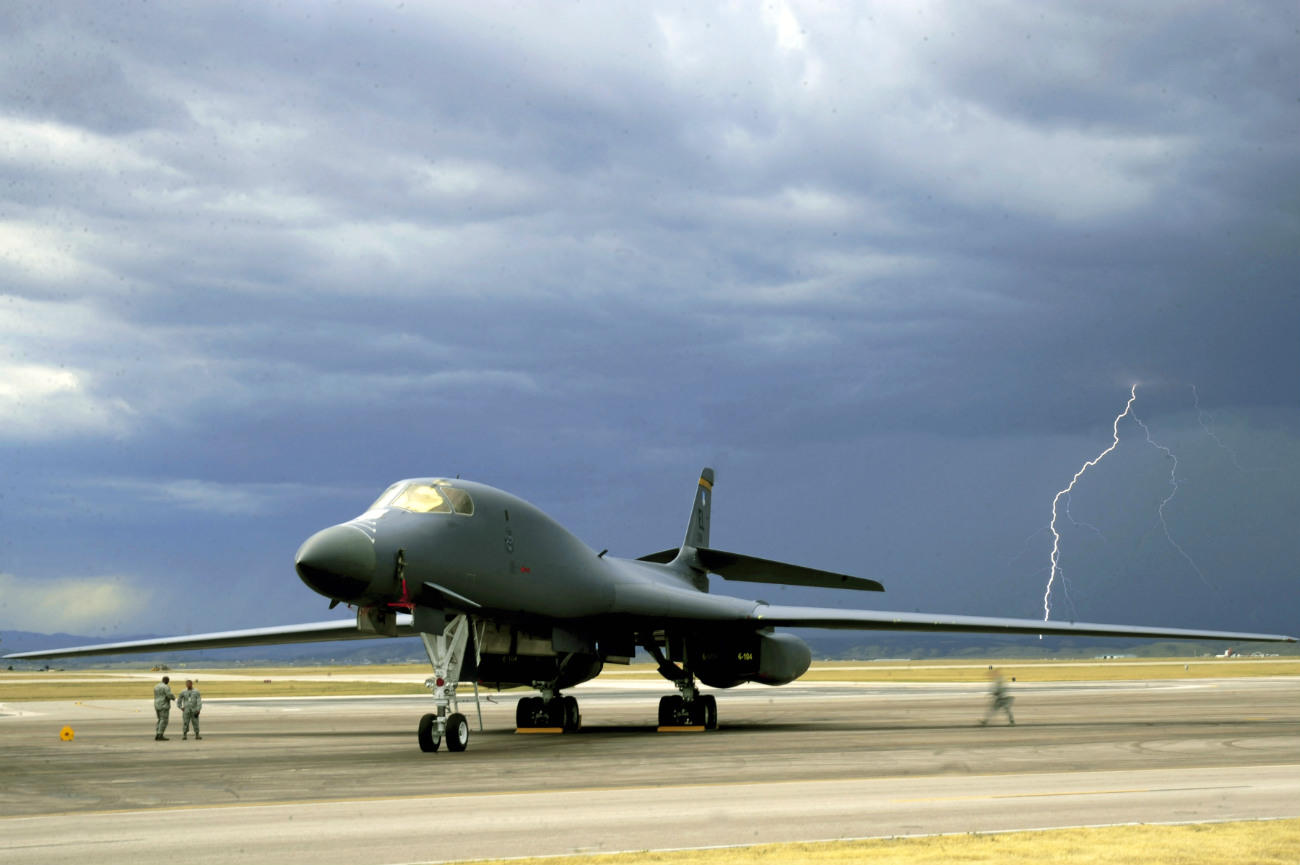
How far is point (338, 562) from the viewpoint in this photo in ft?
49.8

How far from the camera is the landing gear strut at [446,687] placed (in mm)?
16406

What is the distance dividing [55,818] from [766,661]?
52.9ft

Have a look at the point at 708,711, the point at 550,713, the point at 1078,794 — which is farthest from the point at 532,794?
the point at 708,711

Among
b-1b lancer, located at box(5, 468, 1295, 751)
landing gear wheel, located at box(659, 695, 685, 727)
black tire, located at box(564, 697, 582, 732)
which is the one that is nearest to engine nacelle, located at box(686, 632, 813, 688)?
b-1b lancer, located at box(5, 468, 1295, 751)

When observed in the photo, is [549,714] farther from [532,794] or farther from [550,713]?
[532,794]

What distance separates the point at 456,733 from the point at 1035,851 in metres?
10.2

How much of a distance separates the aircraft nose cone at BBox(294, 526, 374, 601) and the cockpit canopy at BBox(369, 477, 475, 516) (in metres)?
1.46

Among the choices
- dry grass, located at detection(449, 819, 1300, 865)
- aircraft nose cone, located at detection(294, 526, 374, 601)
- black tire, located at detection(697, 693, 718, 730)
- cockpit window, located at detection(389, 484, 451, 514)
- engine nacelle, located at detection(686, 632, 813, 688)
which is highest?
cockpit window, located at detection(389, 484, 451, 514)

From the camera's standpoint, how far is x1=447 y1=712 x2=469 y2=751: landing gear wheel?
53.8ft

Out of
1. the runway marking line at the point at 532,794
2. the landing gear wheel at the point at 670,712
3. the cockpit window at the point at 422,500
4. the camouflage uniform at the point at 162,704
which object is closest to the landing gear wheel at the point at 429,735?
the cockpit window at the point at 422,500

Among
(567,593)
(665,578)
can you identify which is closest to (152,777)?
(567,593)

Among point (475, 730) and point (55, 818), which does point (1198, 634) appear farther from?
point (55, 818)

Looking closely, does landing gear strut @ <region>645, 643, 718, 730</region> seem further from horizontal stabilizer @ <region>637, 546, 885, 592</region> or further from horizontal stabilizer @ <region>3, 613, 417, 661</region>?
horizontal stabilizer @ <region>3, 613, 417, 661</region>

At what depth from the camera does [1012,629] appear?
78.6 feet
